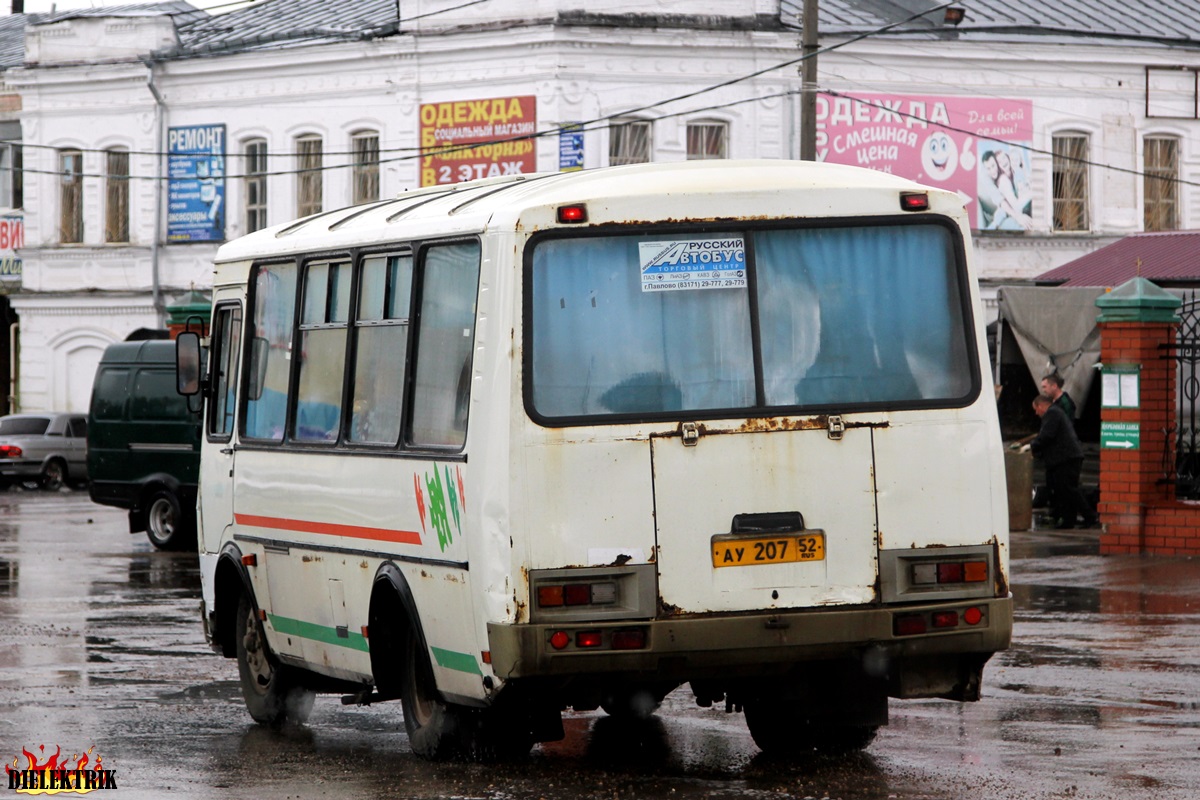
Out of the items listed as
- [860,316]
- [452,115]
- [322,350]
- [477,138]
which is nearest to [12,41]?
[452,115]

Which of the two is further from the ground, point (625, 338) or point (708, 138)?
point (708, 138)

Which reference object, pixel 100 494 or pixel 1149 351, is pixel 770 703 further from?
pixel 100 494

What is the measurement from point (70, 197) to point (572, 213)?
115 ft

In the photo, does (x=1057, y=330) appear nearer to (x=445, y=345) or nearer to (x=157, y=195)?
(x=445, y=345)

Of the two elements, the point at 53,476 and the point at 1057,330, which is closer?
the point at 1057,330

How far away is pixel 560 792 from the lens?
8.41m

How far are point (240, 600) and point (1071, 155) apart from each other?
96.5 ft

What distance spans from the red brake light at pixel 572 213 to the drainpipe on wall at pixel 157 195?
32.8m

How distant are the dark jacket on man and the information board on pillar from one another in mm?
13871

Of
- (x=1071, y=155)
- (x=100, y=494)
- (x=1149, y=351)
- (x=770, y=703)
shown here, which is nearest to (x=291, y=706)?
(x=770, y=703)

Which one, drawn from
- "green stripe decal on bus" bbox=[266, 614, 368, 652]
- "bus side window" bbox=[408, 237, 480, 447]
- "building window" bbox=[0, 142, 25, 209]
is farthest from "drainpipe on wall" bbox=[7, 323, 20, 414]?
"bus side window" bbox=[408, 237, 480, 447]

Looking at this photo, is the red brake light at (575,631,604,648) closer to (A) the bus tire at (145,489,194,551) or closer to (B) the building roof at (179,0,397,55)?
(A) the bus tire at (145,489,194,551)

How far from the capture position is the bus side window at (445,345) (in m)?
8.62

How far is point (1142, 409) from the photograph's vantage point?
779 inches
